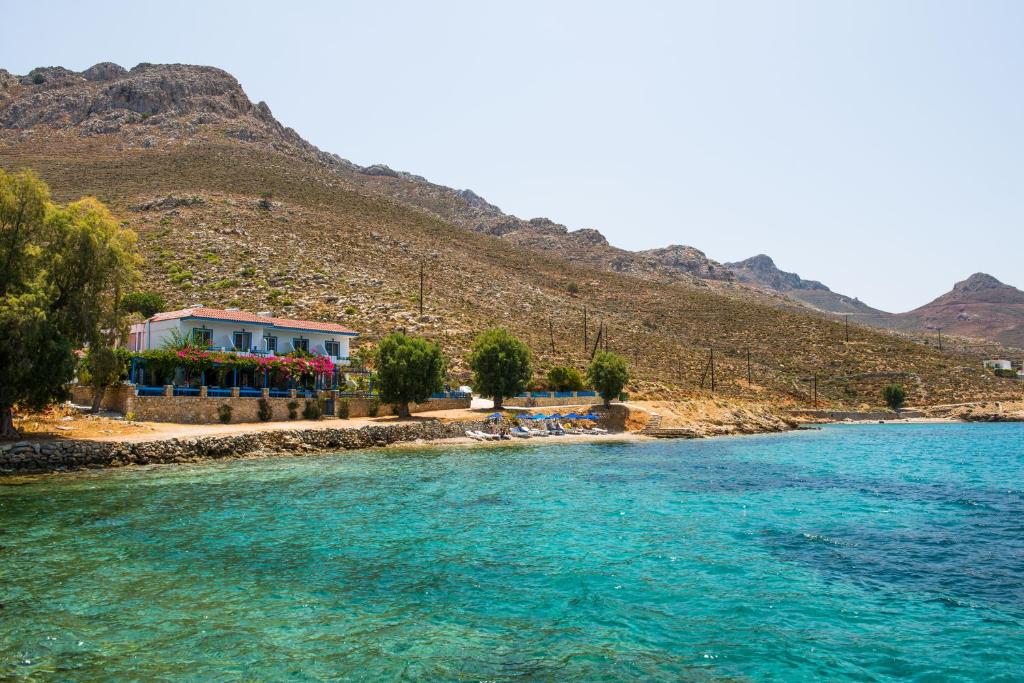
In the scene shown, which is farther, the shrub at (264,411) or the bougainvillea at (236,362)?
the shrub at (264,411)

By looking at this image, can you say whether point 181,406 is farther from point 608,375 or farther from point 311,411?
point 608,375

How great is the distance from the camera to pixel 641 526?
62.1 ft

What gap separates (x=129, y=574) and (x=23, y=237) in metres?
22.2

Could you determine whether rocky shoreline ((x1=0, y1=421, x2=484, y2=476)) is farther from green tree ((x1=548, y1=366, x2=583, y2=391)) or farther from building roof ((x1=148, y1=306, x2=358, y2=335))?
green tree ((x1=548, y1=366, x2=583, y2=391))

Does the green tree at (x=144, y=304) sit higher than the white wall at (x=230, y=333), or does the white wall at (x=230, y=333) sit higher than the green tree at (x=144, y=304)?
the green tree at (x=144, y=304)

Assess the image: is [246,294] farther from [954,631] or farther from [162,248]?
[954,631]

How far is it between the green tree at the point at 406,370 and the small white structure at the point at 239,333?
965 centimetres

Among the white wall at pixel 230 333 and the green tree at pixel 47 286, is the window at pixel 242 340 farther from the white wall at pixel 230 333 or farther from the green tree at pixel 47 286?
the green tree at pixel 47 286

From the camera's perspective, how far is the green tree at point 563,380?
62469mm

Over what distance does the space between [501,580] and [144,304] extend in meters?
54.3

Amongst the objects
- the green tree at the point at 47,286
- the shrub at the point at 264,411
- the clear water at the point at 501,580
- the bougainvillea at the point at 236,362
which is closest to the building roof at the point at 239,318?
the bougainvillea at the point at 236,362

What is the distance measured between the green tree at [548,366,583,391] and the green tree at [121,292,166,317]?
36.6 m

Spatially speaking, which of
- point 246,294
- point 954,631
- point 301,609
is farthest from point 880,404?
point 301,609

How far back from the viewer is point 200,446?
32.3 m
